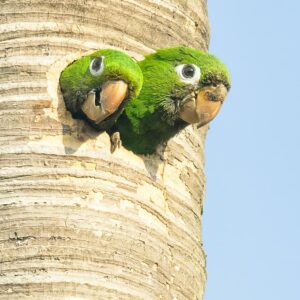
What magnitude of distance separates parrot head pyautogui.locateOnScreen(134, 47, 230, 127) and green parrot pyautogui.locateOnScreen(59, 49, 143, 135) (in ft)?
0.54

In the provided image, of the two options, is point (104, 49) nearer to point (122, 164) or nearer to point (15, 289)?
point (122, 164)

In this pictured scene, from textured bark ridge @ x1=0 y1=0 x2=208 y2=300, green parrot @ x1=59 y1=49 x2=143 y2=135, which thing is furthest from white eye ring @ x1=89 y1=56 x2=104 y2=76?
textured bark ridge @ x1=0 y1=0 x2=208 y2=300

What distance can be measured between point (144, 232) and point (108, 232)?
19cm

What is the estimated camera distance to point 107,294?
5047 millimetres

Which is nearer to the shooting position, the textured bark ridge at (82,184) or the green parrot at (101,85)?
the textured bark ridge at (82,184)

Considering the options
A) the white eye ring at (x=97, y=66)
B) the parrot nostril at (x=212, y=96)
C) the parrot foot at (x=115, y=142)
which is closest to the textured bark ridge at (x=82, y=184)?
the parrot foot at (x=115, y=142)

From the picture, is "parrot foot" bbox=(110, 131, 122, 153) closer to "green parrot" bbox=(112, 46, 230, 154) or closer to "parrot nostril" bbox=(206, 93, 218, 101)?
"green parrot" bbox=(112, 46, 230, 154)

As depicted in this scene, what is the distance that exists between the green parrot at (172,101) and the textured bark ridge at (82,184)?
0.35 ft

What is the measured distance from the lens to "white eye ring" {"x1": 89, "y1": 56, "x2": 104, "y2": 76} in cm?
538

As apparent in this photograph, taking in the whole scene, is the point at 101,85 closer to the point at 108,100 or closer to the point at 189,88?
the point at 108,100

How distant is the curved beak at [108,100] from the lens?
531 centimetres

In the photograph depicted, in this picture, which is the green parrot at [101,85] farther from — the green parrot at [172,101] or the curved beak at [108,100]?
the green parrot at [172,101]

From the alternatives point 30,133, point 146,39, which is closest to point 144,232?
point 30,133

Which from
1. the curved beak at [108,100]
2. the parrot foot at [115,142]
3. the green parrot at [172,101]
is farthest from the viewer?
the green parrot at [172,101]
